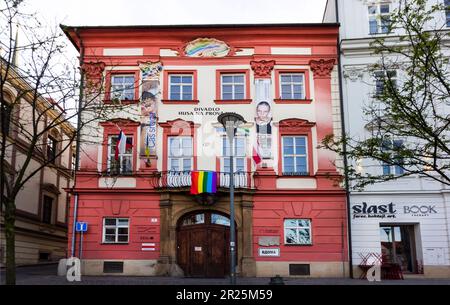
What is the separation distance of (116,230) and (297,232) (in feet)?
27.1

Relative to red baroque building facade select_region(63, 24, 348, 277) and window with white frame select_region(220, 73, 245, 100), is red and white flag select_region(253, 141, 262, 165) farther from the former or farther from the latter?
window with white frame select_region(220, 73, 245, 100)

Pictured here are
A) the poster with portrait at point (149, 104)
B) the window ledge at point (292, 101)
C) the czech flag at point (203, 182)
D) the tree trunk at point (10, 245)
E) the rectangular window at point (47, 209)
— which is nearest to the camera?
the tree trunk at point (10, 245)

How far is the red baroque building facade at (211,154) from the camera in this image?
69.4ft

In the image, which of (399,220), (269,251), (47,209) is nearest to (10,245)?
(269,251)

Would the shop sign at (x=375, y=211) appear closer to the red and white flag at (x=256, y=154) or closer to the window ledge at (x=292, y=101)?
the red and white flag at (x=256, y=154)

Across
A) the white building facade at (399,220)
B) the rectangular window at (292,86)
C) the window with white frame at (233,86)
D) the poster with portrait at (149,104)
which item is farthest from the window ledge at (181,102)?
the white building facade at (399,220)

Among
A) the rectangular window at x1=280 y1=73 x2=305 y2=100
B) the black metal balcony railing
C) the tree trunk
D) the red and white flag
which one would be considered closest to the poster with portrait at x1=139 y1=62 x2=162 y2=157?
the black metal balcony railing

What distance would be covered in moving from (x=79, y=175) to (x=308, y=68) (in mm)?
12133

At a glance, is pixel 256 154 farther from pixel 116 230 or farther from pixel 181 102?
pixel 116 230

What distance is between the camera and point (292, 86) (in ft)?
75.6

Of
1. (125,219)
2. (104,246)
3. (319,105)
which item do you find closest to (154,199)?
(125,219)

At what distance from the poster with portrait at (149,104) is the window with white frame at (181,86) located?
2.17 feet

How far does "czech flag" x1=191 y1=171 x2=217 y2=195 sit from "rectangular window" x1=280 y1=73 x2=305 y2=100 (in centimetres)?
549

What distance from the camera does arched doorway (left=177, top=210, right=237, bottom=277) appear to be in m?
21.1
